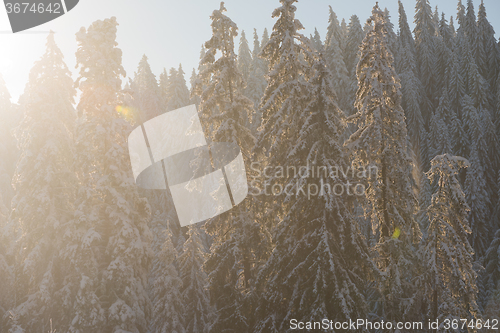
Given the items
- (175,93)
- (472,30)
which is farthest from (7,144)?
(472,30)

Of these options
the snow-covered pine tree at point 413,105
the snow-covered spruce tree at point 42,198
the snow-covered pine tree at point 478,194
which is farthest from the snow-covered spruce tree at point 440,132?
the snow-covered spruce tree at point 42,198

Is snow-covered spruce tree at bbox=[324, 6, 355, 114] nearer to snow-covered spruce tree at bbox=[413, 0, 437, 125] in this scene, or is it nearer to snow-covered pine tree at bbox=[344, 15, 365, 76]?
snow-covered pine tree at bbox=[344, 15, 365, 76]

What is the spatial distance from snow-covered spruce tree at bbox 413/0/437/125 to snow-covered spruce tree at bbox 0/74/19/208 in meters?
54.0

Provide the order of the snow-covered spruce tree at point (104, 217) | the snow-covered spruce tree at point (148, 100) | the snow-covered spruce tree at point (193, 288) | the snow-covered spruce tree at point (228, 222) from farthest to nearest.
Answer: the snow-covered spruce tree at point (148, 100)
the snow-covered spruce tree at point (193, 288)
the snow-covered spruce tree at point (104, 217)
the snow-covered spruce tree at point (228, 222)

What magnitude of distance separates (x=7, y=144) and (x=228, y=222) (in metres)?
38.2

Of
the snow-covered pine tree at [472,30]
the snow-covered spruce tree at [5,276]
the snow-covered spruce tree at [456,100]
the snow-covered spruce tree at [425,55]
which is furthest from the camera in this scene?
the snow-covered pine tree at [472,30]

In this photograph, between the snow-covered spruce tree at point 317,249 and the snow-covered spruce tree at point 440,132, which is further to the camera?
the snow-covered spruce tree at point 440,132

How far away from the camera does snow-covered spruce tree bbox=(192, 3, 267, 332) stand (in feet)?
49.4

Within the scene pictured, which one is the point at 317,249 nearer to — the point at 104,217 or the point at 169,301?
the point at 104,217

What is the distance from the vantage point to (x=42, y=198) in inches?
750

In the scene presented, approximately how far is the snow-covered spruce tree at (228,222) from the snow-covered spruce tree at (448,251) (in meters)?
7.16

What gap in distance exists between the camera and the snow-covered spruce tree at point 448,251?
14.7 metres

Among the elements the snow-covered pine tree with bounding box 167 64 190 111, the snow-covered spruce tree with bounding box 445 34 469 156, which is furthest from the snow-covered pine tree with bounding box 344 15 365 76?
the snow-covered pine tree with bounding box 167 64 190 111

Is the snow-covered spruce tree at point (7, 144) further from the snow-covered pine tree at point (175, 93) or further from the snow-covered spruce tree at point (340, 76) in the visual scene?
the snow-covered spruce tree at point (340, 76)
